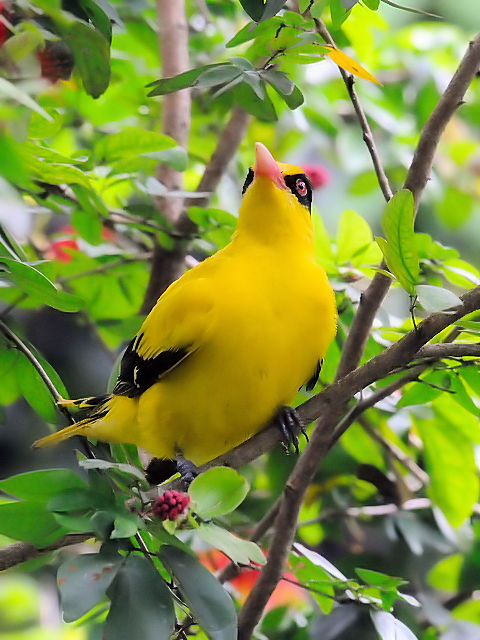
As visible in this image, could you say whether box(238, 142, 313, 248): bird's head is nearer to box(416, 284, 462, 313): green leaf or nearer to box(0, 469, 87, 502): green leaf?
box(416, 284, 462, 313): green leaf

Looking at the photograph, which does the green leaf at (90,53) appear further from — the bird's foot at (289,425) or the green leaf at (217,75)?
the bird's foot at (289,425)

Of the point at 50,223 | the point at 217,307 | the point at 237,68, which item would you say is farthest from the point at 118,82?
the point at 237,68

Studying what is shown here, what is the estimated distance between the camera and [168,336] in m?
1.84

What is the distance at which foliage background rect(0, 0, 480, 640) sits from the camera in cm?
167

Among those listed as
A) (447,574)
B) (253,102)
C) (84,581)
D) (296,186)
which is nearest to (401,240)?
(253,102)

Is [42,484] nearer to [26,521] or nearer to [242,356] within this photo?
[26,521]

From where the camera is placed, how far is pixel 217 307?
182 cm

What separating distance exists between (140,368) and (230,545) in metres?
0.78

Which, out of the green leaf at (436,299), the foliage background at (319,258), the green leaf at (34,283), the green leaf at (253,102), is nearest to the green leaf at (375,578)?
the foliage background at (319,258)

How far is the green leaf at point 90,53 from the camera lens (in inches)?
49.4

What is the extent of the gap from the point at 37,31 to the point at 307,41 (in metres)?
0.45

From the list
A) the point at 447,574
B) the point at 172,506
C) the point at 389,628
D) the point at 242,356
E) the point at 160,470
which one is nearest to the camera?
the point at 172,506

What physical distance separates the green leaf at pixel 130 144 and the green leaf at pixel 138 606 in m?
0.89

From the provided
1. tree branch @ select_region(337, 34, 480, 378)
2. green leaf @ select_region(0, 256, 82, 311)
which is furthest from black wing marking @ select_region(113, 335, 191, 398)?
green leaf @ select_region(0, 256, 82, 311)
